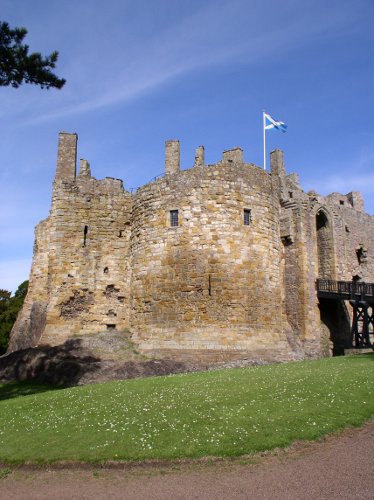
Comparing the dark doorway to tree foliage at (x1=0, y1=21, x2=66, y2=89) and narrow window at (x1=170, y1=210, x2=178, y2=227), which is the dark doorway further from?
tree foliage at (x1=0, y1=21, x2=66, y2=89)

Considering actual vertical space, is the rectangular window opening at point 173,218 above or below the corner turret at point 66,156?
below

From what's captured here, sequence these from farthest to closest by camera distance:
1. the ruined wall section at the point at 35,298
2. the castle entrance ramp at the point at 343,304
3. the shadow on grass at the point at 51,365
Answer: the castle entrance ramp at the point at 343,304 → the ruined wall section at the point at 35,298 → the shadow on grass at the point at 51,365

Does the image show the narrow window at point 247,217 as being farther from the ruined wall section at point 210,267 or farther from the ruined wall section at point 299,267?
the ruined wall section at point 299,267

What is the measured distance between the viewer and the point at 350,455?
8.59m

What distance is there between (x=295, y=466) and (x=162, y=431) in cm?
288

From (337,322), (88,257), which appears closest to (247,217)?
(88,257)

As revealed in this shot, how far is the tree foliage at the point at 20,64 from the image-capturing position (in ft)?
48.1

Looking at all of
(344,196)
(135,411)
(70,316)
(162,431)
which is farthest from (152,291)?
(344,196)

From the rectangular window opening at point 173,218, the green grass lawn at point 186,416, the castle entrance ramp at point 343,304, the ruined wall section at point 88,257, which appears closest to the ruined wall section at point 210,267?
the rectangular window opening at point 173,218

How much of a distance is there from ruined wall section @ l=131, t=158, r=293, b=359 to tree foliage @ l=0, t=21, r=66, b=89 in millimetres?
8898

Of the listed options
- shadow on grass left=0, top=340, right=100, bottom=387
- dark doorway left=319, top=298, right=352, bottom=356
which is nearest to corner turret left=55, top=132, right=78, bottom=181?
shadow on grass left=0, top=340, right=100, bottom=387

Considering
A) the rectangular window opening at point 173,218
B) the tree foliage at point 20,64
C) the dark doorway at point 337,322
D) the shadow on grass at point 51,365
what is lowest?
the shadow on grass at point 51,365

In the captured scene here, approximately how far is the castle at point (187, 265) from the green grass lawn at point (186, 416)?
653 centimetres

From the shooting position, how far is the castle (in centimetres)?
2145
